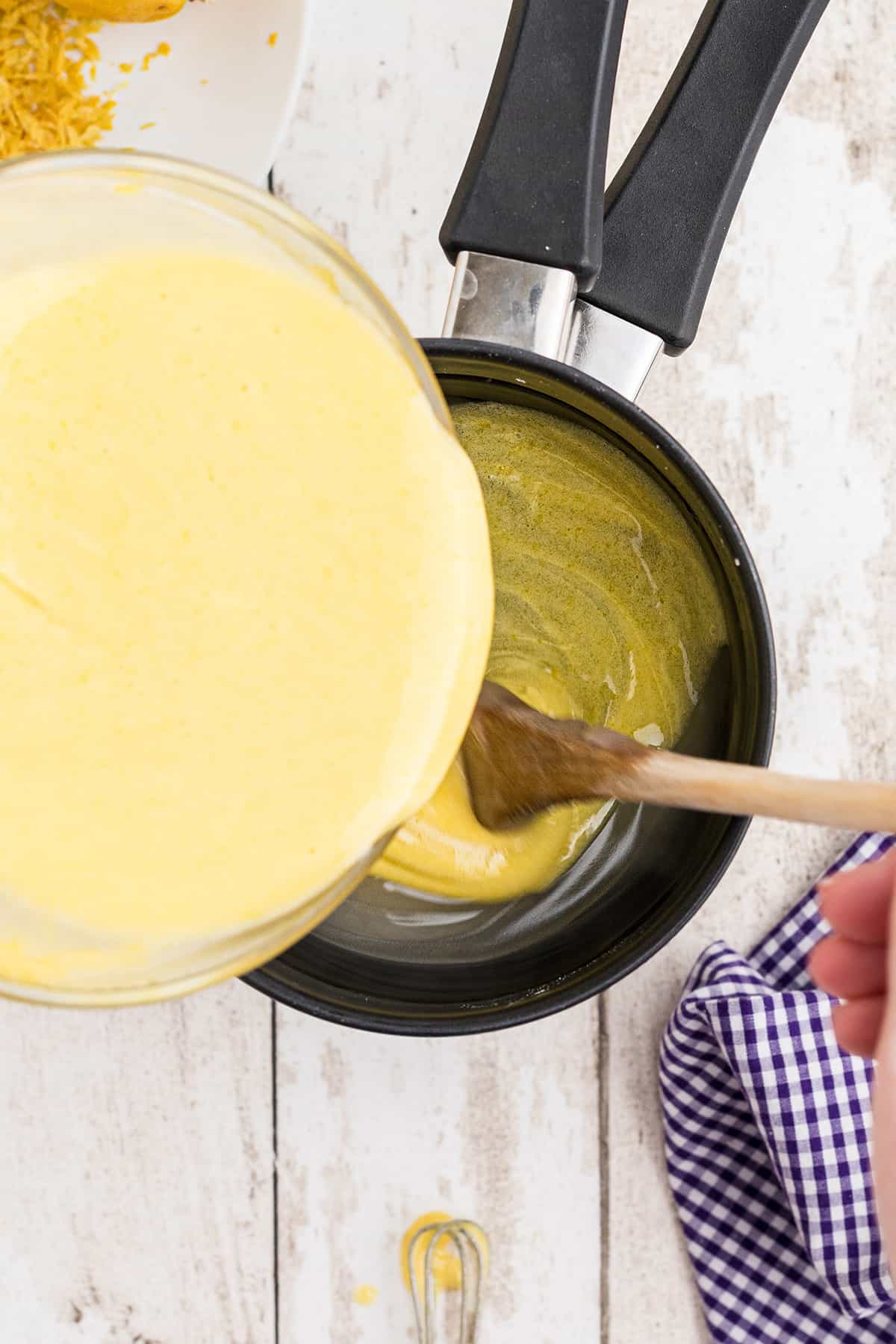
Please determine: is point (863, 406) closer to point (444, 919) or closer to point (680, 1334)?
point (444, 919)

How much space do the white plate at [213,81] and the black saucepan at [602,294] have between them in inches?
7.3

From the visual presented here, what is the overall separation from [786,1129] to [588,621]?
1.01 ft

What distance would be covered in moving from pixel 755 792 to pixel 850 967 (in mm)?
142

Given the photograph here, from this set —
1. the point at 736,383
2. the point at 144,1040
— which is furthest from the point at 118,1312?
the point at 736,383

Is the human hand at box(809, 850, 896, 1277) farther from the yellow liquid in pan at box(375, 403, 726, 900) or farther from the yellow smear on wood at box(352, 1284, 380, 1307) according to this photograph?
the yellow smear on wood at box(352, 1284, 380, 1307)

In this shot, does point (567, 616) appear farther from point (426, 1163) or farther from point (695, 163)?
point (426, 1163)

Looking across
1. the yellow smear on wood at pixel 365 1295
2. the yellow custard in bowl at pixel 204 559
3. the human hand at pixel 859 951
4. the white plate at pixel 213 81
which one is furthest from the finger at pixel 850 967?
the white plate at pixel 213 81

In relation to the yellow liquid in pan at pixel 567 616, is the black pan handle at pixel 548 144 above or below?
above

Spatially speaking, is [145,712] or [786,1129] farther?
[786,1129]

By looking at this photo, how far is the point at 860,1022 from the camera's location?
0.52 metres

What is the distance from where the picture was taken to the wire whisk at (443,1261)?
0.69m

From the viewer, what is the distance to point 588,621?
56cm

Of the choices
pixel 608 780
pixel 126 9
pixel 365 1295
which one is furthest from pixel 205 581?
pixel 365 1295

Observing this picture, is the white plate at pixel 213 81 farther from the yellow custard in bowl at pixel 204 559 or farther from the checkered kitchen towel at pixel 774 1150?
the checkered kitchen towel at pixel 774 1150
